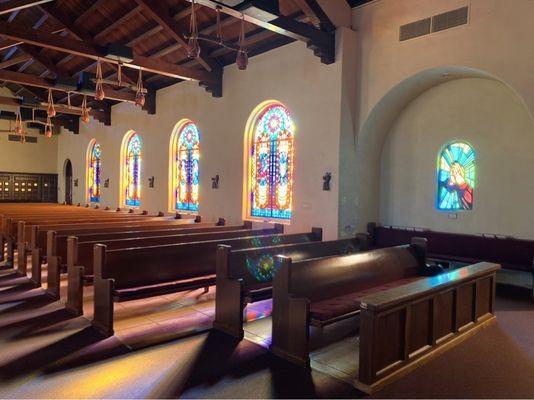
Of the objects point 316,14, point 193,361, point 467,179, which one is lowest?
point 193,361

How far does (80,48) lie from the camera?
670 centimetres

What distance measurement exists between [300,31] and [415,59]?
1.54 metres

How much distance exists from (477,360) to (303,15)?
5.31 metres

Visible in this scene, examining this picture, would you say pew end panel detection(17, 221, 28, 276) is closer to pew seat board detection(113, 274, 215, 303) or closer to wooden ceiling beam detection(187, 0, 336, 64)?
pew seat board detection(113, 274, 215, 303)

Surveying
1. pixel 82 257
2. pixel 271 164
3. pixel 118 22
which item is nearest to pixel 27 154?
pixel 118 22

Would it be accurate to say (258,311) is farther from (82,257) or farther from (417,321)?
(82,257)

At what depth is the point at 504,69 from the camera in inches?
185

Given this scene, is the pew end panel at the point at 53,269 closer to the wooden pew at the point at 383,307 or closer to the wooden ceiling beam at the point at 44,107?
the wooden pew at the point at 383,307

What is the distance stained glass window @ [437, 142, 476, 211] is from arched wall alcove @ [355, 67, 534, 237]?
0.09 meters

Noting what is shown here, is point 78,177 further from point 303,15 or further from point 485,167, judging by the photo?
point 485,167

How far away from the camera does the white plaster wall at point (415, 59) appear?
4.62m

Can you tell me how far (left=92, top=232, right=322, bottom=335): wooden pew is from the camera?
359 centimetres

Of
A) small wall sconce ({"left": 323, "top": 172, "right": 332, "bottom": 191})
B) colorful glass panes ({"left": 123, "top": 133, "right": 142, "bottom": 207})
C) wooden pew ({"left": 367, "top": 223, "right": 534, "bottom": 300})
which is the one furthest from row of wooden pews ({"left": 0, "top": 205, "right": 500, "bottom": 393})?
colorful glass panes ({"left": 123, "top": 133, "right": 142, "bottom": 207})

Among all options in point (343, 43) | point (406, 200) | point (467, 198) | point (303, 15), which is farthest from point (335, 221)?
point (303, 15)
